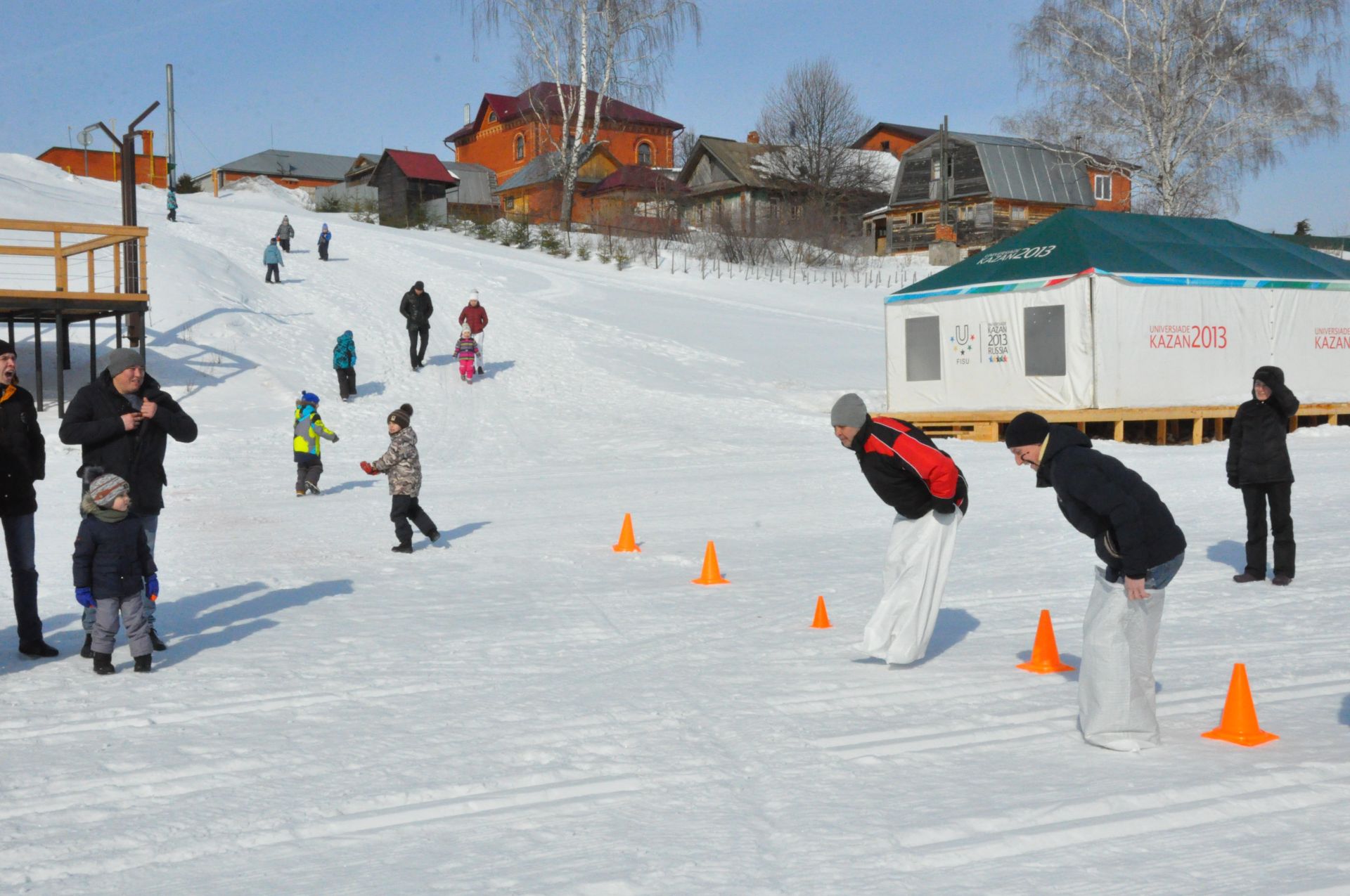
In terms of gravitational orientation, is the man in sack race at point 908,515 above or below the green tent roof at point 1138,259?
below

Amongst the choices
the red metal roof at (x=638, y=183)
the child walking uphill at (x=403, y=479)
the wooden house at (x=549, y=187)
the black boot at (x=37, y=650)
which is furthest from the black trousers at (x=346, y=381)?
the red metal roof at (x=638, y=183)

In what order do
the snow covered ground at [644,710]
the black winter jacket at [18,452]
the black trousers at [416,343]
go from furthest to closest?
the black trousers at [416,343], the black winter jacket at [18,452], the snow covered ground at [644,710]

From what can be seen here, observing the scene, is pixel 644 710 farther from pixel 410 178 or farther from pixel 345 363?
pixel 410 178

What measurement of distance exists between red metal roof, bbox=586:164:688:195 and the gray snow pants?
53.8 meters

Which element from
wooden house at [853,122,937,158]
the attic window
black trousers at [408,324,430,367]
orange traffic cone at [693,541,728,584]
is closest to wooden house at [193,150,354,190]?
wooden house at [853,122,937,158]

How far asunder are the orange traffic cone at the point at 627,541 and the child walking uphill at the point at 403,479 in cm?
170

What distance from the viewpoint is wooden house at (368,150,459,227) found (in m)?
58.9

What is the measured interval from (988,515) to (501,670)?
704 centimetres

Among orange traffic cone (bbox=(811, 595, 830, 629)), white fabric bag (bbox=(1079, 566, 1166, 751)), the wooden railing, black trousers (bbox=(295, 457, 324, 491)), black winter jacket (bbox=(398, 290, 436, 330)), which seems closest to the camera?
white fabric bag (bbox=(1079, 566, 1166, 751))

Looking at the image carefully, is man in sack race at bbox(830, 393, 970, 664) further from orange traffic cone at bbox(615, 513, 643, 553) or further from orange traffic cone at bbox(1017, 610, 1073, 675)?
orange traffic cone at bbox(615, 513, 643, 553)

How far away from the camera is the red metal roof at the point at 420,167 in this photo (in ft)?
194

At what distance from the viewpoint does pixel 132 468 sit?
6656 mm

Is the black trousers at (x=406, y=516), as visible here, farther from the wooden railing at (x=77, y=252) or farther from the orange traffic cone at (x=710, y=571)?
the wooden railing at (x=77, y=252)

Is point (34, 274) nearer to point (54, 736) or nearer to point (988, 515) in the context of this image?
point (988, 515)
